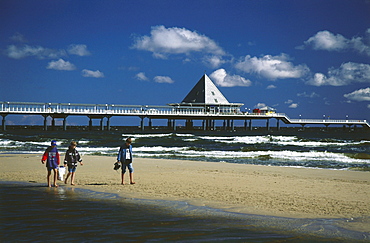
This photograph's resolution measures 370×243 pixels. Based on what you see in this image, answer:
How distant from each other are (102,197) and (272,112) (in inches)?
3009

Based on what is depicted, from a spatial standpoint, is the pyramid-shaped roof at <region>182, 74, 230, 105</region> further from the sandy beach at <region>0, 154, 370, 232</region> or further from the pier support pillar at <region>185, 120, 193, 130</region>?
the sandy beach at <region>0, 154, 370, 232</region>

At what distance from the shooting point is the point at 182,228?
600cm

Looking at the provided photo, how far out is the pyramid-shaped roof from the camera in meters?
79.1

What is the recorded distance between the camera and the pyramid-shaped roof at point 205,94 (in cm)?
7912

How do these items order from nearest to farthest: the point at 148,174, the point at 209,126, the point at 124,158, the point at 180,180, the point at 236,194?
the point at 236,194, the point at 124,158, the point at 180,180, the point at 148,174, the point at 209,126

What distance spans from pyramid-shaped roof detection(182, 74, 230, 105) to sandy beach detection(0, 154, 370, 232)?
65172 millimetres

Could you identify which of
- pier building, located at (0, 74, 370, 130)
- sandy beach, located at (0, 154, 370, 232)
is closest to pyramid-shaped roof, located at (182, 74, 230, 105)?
pier building, located at (0, 74, 370, 130)

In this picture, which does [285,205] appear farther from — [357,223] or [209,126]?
[209,126]

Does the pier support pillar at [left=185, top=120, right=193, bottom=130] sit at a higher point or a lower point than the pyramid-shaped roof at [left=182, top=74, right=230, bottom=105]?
lower

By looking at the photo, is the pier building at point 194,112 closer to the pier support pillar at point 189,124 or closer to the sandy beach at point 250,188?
the pier support pillar at point 189,124

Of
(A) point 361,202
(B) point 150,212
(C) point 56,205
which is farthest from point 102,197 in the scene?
(A) point 361,202

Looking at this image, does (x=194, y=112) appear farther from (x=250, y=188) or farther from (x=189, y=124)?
(x=250, y=188)

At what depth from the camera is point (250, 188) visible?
987 centimetres

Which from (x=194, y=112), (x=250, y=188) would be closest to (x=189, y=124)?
(x=194, y=112)
